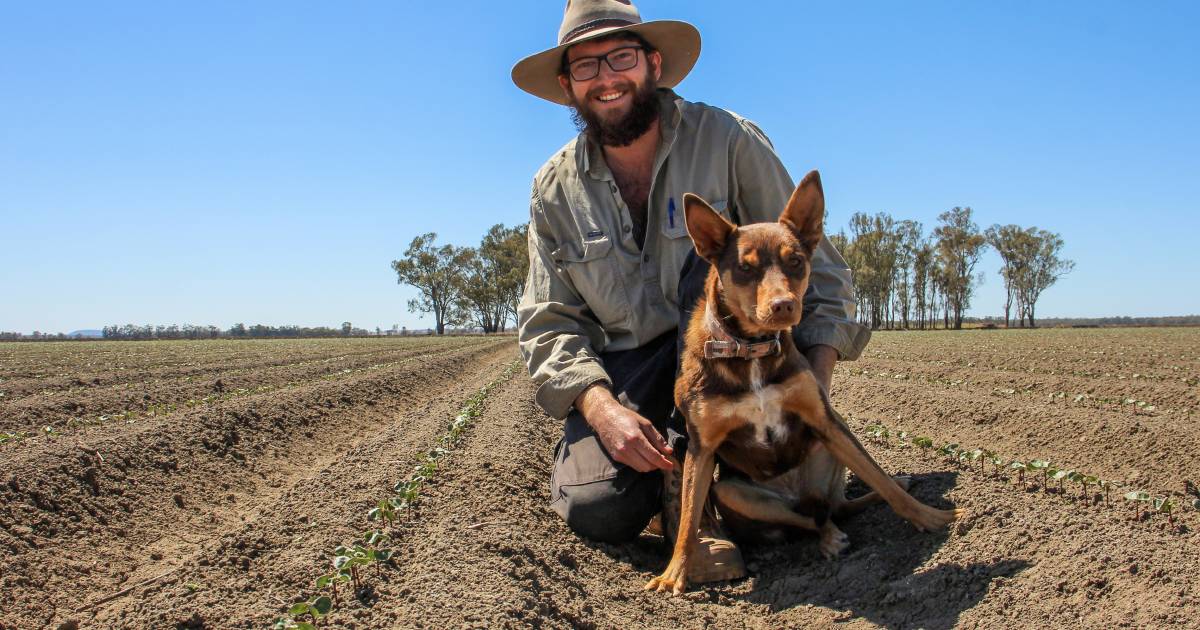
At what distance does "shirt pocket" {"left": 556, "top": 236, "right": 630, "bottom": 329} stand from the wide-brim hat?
3.89 feet

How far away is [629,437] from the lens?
3980mm

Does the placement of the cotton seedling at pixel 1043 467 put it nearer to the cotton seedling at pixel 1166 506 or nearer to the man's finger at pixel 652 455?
the cotton seedling at pixel 1166 506

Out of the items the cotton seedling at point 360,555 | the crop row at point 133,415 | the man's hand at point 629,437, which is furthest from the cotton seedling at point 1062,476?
the crop row at point 133,415

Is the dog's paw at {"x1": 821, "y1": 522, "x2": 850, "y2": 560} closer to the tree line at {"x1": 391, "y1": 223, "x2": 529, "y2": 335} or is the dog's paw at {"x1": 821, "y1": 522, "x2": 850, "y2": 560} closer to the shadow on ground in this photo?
the shadow on ground

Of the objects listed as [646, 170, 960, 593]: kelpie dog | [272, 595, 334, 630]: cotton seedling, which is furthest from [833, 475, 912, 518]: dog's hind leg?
[272, 595, 334, 630]: cotton seedling

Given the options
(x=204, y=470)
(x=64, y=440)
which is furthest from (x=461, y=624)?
(x=64, y=440)

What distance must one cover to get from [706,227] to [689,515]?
1.35 meters

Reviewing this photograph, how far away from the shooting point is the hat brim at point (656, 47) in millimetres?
4941

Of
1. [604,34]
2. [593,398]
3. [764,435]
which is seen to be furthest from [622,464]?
[604,34]

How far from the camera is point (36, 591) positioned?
15.0 feet

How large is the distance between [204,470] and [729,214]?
18.5ft

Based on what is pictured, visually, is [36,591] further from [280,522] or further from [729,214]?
[729,214]

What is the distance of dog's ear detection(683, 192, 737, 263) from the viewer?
3609mm

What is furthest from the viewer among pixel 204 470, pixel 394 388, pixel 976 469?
pixel 394 388
